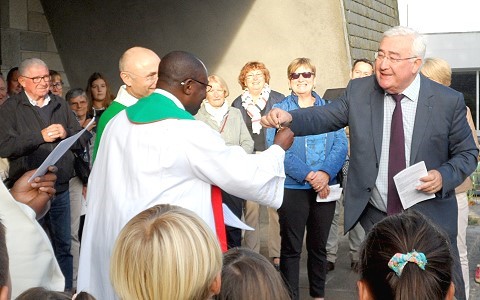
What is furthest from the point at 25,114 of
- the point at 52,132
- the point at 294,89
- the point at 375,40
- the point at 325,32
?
the point at 375,40

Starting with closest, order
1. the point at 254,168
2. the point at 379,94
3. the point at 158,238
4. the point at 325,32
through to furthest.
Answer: the point at 158,238 → the point at 254,168 → the point at 379,94 → the point at 325,32

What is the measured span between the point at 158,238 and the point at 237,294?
1.86ft

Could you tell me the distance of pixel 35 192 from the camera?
13.0 feet

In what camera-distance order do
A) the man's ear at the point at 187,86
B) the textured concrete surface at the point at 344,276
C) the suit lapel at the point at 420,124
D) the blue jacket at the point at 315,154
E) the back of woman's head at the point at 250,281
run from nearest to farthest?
the back of woman's head at the point at 250,281, the man's ear at the point at 187,86, the suit lapel at the point at 420,124, the blue jacket at the point at 315,154, the textured concrete surface at the point at 344,276

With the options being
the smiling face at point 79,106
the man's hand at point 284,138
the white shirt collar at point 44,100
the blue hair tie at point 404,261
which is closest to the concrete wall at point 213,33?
the smiling face at point 79,106

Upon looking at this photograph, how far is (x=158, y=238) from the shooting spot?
2.63m

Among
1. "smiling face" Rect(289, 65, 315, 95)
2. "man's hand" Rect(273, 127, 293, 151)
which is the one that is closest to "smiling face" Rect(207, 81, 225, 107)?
"smiling face" Rect(289, 65, 315, 95)

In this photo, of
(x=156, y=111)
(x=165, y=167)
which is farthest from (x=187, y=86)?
(x=165, y=167)

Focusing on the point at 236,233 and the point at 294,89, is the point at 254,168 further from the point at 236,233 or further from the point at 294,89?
the point at 236,233

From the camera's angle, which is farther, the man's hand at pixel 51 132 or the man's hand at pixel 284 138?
the man's hand at pixel 51 132

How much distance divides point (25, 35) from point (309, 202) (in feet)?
21.5

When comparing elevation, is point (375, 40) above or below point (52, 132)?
below

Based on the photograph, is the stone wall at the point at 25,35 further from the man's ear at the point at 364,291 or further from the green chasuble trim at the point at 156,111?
the man's ear at the point at 364,291

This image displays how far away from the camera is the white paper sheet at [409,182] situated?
14.6ft
